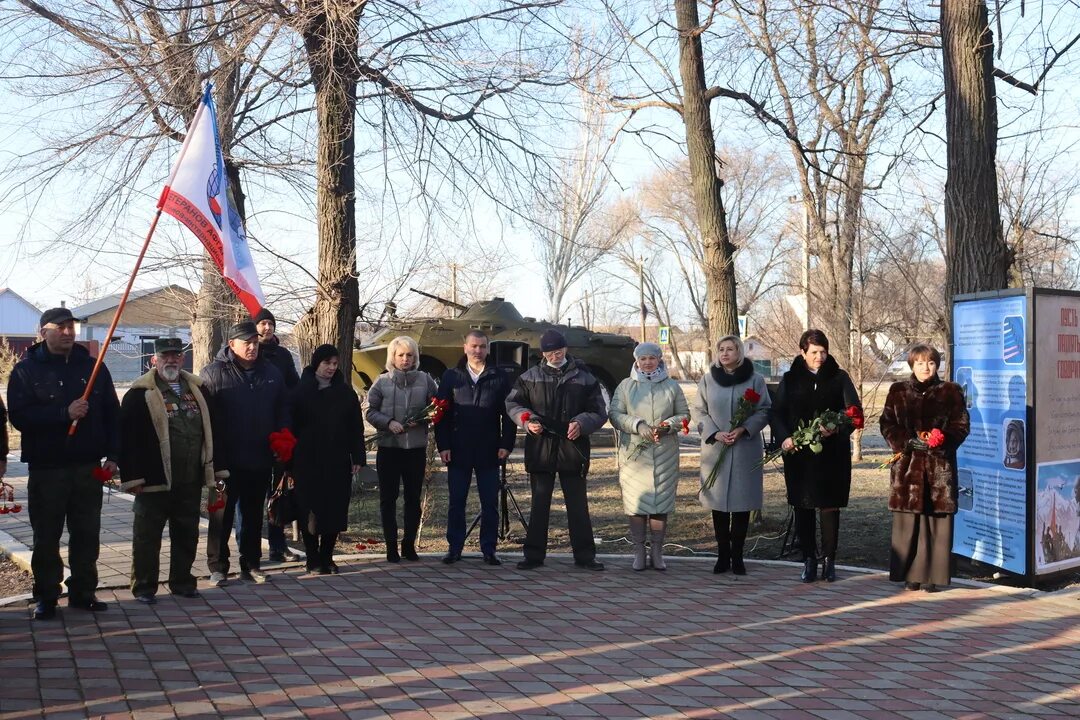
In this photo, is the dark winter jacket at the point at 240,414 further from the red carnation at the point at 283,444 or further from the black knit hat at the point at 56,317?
the black knit hat at the point at 56,317

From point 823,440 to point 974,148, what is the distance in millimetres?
Answer: 3001

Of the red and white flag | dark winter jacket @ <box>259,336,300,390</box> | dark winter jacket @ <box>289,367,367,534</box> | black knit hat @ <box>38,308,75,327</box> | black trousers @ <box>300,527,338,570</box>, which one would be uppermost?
the red and white flag

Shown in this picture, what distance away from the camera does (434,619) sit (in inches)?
254

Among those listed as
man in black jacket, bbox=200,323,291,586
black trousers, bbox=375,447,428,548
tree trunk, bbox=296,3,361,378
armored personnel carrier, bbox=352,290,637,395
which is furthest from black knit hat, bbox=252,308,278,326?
armored personnel carrier, bbox=352,290,637,395

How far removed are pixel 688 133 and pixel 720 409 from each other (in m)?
4.36

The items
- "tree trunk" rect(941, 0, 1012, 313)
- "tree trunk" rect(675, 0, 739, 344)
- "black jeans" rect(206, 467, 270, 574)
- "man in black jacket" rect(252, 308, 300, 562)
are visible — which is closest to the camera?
"black jeans" rect(206, 467, 270, 574)

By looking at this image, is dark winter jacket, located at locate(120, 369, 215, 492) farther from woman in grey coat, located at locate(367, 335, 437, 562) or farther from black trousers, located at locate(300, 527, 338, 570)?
woman in grey coat, located at locate(367, 335, 437, 562)

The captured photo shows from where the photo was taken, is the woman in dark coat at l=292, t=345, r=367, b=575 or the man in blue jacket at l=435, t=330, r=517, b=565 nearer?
the woman in dark coat at l=292, t=345, r=367, b=575

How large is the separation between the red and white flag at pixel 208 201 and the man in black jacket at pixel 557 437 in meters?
2.14

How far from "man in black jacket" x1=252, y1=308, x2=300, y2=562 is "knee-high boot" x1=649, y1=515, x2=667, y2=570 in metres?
2.78

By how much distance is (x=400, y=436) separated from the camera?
816 centimetres

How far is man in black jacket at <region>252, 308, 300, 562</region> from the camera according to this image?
812cm

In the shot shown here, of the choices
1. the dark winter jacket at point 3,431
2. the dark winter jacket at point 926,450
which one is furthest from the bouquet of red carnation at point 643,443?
the dark winter jacket at point 3,431

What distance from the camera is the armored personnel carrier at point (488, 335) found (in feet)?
64.0
